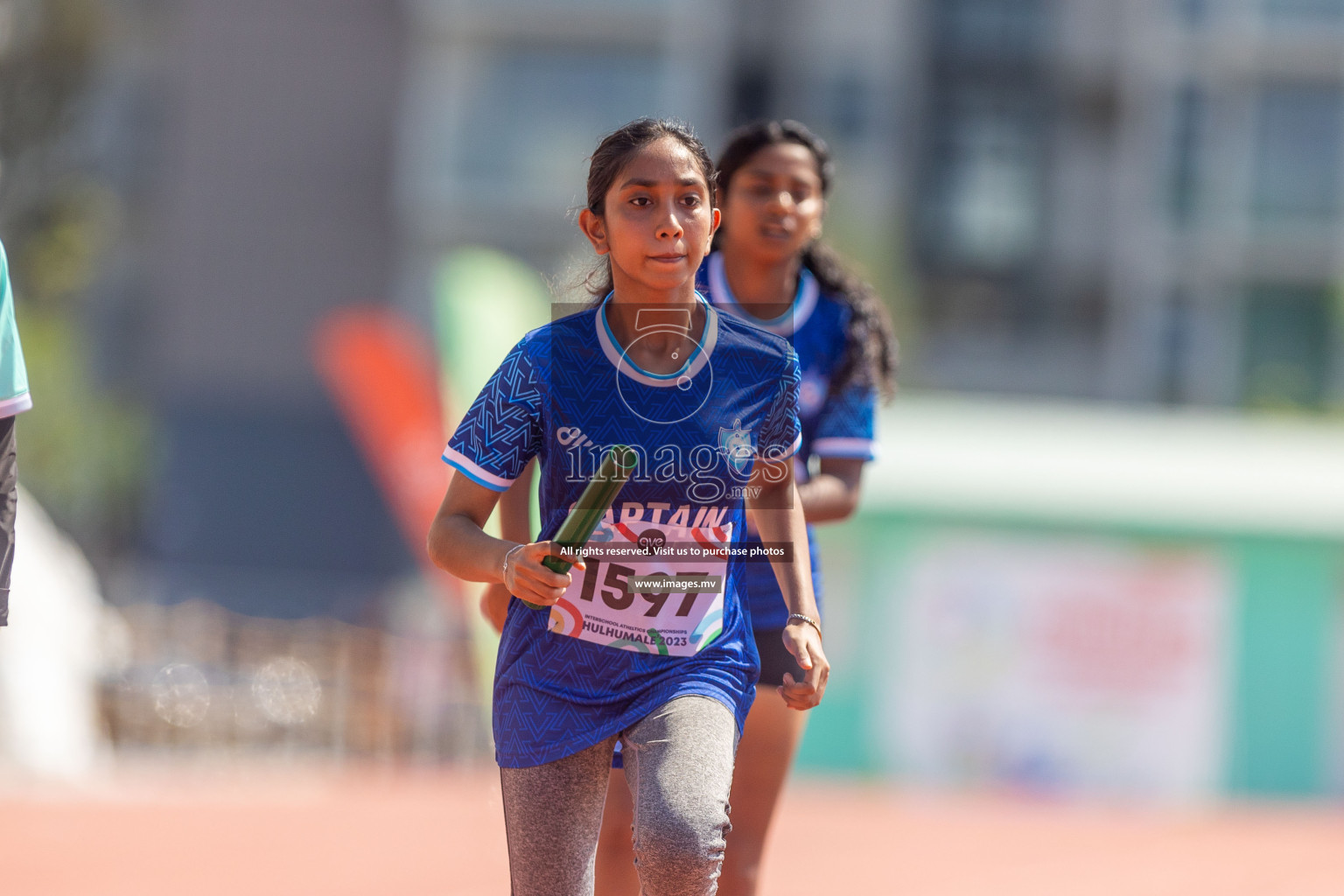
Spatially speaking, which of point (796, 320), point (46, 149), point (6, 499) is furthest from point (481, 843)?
point (46, 149)

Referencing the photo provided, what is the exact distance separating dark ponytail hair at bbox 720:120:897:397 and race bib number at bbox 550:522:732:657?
3.46 ft

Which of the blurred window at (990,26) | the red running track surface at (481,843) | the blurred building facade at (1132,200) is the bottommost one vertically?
the red running track surface at (481,843)

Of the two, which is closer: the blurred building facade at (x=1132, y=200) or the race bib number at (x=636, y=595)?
the race bib number at (x=636, y=595)

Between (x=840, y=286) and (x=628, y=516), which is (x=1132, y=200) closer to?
(x=840, y=286)

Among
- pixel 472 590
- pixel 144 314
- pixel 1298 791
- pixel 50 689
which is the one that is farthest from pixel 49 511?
pixel 1298 791

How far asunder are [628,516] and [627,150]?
0.62 meters

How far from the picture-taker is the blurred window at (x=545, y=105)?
2339cm

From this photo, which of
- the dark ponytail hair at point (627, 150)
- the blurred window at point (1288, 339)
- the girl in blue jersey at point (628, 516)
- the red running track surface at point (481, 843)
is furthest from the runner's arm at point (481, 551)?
the blurred window at point (1288, 339)

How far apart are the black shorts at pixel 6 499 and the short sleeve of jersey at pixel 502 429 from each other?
2.95 feet

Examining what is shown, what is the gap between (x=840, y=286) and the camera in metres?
3.78

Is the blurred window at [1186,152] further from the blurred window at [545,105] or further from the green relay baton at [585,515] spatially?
the green relay baton at [585,515]

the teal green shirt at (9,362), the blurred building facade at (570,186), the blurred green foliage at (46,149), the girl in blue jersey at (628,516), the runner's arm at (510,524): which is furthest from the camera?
the blurred building facade at (570,186)

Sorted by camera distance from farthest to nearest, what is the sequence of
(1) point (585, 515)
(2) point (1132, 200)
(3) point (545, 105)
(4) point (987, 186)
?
1. (4) point (987, 186)
2. (2) point (1132, 200)
3. (3) point (545, 105)
4. (1) point (585, 515)

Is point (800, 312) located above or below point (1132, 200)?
above
